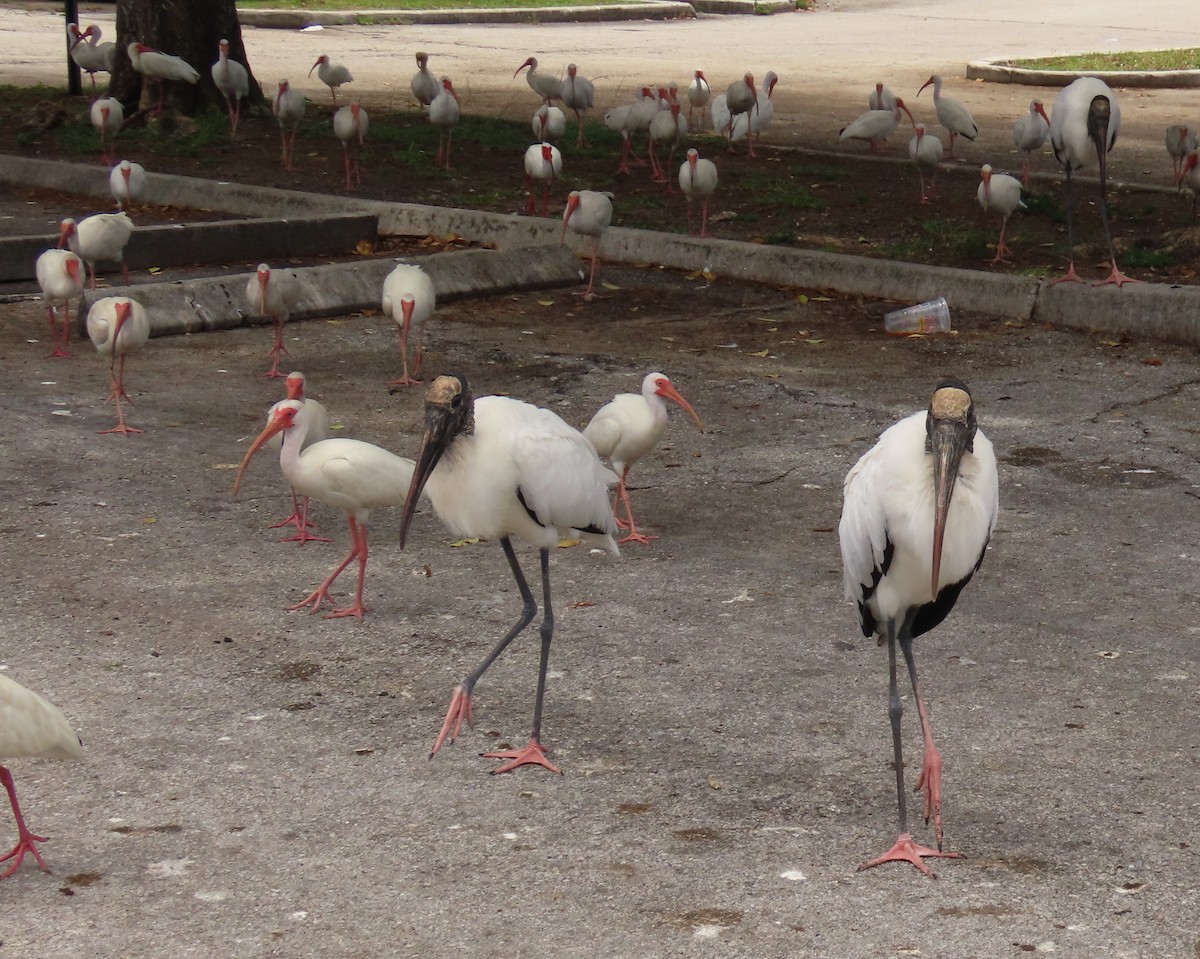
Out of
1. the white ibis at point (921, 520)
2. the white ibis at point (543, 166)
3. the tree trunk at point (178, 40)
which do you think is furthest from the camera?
the tree trunk at point (178, 40)

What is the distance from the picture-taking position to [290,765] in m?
5.02

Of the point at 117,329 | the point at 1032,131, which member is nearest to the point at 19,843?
the point at 117,329

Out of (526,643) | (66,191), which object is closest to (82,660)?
(526,643)

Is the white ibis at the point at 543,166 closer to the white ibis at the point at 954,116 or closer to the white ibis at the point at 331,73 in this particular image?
the white ibis at the point at 954,116

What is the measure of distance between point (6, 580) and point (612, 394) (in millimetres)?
3716

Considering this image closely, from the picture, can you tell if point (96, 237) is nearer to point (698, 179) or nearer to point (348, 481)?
point (698, 179)

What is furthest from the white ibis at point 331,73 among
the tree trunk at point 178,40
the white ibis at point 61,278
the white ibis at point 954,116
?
the white ibis at point 61,278

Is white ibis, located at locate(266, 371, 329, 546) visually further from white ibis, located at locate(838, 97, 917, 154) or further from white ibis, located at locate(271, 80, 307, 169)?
white ibis, located at locate(838, 97, 917, 154)

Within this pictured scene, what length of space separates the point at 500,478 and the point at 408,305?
4649 mm

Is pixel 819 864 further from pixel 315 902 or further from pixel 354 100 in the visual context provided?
pixel 354 100

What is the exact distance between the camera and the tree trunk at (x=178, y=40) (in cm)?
1723

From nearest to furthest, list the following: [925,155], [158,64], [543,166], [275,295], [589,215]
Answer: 1. [275,295]
2. [589,215]
3. [543,166]
4. [925,155]
5. [158,64]

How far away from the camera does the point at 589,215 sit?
467 inches

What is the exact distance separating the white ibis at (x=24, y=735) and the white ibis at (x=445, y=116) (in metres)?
11.6
